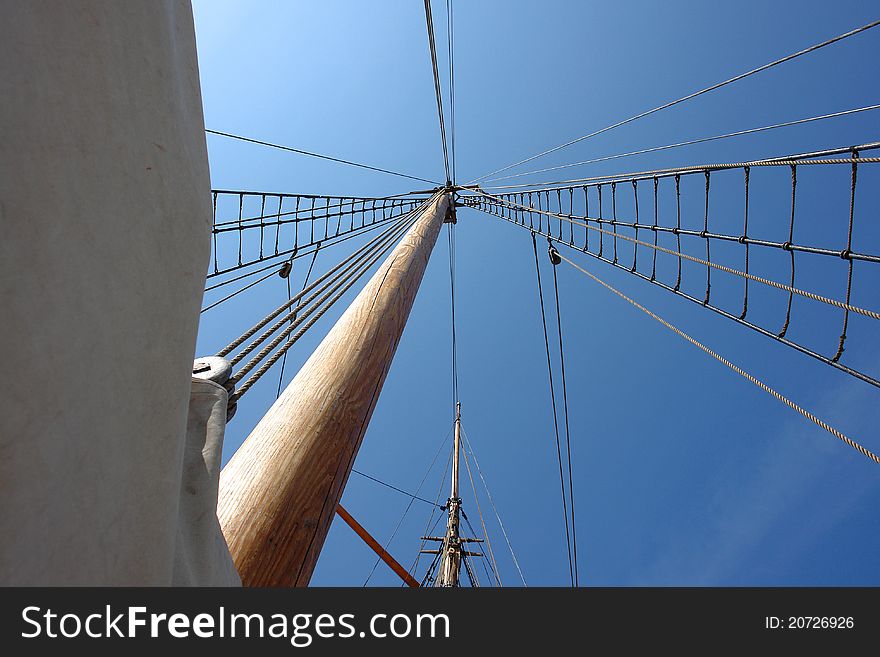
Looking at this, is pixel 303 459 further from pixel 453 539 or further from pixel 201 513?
pixel 453 539

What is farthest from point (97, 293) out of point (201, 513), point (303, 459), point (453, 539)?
point (453, 539)

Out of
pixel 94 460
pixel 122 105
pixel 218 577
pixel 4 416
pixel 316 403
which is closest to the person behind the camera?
pixel 4 416

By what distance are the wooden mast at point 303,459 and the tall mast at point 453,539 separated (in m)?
12.8

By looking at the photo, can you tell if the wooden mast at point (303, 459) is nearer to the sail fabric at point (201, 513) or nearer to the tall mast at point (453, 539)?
the sail fabric at point (201, 513)

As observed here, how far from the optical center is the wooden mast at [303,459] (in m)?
1.30

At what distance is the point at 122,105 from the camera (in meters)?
0.77

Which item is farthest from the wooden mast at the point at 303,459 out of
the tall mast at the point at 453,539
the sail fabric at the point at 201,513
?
the tall mast at the point at 453,539

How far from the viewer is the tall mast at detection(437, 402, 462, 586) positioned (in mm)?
13783

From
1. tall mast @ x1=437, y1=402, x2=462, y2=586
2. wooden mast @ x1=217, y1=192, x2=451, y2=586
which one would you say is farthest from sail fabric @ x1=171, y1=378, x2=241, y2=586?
tall mast @ x1=437, y1=402, x2=462, y2=586

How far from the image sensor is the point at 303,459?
1.50 m
